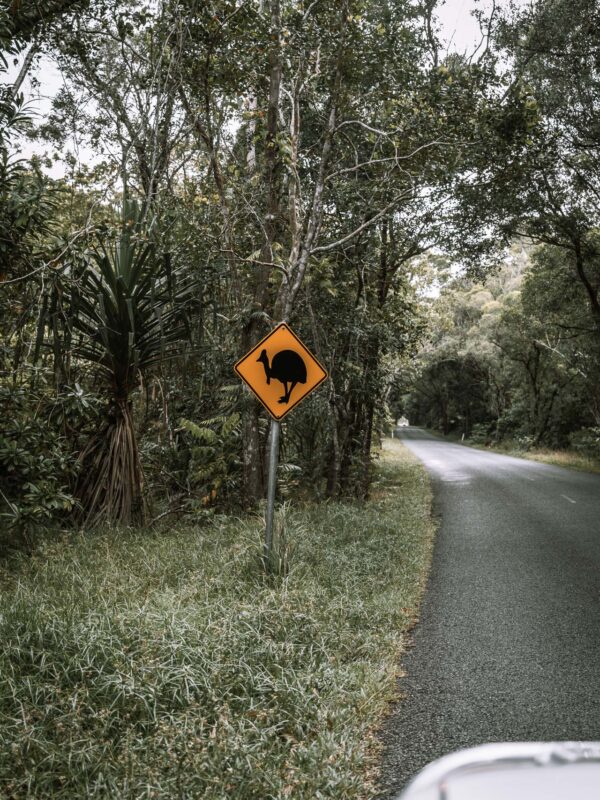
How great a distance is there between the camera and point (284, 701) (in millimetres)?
3861

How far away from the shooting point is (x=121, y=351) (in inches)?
293

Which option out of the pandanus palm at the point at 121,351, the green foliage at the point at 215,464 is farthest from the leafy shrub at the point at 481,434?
the pandanus palm at the point at 121,351

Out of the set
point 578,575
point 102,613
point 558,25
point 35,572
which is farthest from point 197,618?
point 558,25

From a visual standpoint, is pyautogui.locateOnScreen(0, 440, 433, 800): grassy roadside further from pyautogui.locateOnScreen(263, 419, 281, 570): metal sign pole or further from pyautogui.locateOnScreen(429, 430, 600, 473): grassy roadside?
pyautogui.locateOnScreen(429, 430, 600, 473): grassy roadside

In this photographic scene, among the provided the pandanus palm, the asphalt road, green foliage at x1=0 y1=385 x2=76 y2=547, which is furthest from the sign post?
the asphalt road

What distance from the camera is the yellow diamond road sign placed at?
21.1 feet

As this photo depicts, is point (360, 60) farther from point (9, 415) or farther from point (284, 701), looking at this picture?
point (284, 701)

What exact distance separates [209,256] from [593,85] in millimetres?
10825

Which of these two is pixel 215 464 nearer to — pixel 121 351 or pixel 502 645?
pixel 121 351

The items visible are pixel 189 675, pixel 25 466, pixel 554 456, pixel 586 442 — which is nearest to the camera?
pixel 189 675

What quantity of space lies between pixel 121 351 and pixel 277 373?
217cm

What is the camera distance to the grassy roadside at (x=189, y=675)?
3.11 metres

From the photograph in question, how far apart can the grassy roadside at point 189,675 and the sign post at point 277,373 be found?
1.56 metres

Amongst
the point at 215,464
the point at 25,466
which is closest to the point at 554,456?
the point at 215,464
